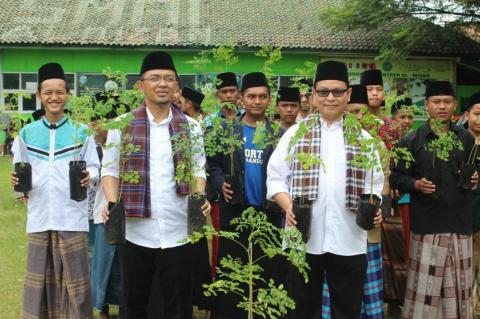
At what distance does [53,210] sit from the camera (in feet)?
15.6

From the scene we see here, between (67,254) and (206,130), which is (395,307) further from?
(67,254)

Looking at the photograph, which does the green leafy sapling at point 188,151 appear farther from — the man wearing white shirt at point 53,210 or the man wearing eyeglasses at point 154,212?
the man wearing white shirt at point 53,210

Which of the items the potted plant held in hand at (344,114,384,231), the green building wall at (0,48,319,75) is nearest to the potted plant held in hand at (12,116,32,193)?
the potted plant held in hand at (344,114,384,231)

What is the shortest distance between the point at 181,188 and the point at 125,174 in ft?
1.26

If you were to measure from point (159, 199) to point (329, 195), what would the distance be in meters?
1.12

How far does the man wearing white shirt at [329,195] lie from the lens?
412 cm

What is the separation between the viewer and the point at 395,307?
588 cm

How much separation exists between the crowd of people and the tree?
20233 mm

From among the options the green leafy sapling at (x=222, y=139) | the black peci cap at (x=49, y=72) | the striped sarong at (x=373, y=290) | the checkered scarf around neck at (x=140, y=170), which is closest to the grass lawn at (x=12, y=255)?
the striped sarong at (x=373, y=290)

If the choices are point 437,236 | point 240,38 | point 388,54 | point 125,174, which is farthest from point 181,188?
point 240,38

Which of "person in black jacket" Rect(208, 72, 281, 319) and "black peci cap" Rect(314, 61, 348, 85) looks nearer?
"black peci cap" Rect(314, 61, 348, 85)

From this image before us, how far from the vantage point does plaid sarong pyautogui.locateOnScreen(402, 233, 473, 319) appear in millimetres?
4945

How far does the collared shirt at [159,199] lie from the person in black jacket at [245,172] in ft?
2.57

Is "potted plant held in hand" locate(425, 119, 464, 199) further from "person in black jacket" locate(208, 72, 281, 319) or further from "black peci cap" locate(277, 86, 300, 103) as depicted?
"black peci cap" locate(277, 86, 300, 103)
